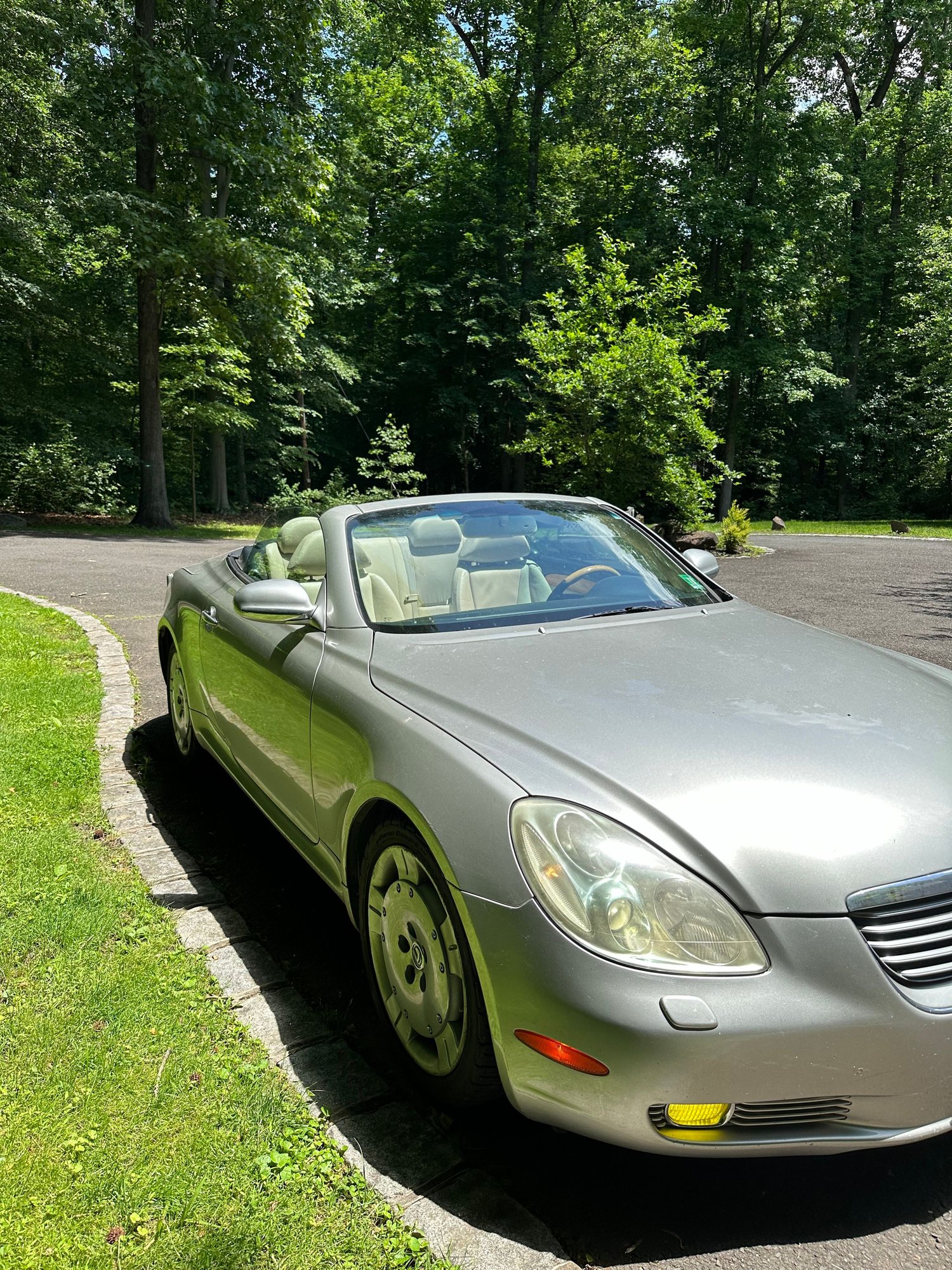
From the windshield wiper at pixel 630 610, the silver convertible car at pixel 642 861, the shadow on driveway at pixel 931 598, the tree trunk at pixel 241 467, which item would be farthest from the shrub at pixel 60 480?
the windshield wiper at pixel 630 610

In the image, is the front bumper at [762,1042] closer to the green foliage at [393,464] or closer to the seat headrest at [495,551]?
the seat headrest at [495,551]

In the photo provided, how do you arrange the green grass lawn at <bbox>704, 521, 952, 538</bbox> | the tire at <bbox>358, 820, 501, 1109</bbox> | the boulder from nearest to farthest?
the tire at <bbox>358, 820, 501, 1109</bbox>, the boulder, the green grass lawn at <bbox>704, 521, 952, 538</bbox>

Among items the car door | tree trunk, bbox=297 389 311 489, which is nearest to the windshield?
the car door

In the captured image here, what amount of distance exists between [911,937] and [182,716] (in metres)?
3.81

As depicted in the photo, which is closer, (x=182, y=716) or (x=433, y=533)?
(x=433, y=533)

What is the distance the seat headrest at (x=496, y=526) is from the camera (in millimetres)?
3564

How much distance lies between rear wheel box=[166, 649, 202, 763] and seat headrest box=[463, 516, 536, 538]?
1.85 meters

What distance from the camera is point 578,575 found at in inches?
136

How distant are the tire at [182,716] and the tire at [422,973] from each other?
2.36 meters

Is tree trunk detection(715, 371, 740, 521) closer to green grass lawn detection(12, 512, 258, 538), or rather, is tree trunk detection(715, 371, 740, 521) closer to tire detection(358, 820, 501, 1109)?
green grass lawn detection(12, 512, 258, 538)

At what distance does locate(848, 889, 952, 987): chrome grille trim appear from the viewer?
175 centimetres

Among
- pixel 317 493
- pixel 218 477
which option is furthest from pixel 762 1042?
pixel 218 477

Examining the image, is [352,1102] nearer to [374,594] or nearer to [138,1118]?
[138,1118]

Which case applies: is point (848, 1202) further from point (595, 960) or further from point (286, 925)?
point (286, 925)
